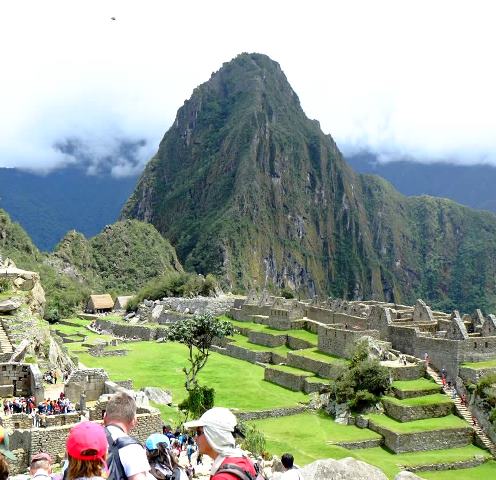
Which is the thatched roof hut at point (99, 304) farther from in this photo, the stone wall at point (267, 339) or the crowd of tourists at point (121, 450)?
the crowd of tourists at point (121, 450)

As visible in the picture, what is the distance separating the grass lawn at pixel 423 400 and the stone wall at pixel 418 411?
136 millimetres

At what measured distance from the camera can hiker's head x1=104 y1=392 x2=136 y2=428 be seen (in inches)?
207

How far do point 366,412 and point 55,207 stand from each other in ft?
323

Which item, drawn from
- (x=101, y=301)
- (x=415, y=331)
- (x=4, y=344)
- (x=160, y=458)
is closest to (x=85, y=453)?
(x=160, y=458)

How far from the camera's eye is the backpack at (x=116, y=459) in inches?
193

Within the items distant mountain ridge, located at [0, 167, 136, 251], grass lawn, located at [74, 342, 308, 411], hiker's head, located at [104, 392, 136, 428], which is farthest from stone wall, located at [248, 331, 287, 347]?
distant mountain ridge, located at [0, 167, 136, 251]

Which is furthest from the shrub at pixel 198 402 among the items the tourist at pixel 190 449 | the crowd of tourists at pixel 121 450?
the crowd of tourists at pixel 121 450

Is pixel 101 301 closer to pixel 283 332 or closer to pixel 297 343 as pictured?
pixel 283 332

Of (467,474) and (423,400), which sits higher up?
(423,400)

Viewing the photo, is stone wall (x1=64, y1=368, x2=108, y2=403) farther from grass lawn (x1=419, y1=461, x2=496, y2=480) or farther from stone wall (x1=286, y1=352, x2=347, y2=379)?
stone wall (x1=286, y1=352, x2=347, y2=379)

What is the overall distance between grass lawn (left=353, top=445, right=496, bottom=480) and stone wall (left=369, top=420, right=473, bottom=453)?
27 cm

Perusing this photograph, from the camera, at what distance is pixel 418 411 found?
88.7ft

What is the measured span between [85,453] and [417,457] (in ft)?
72.9

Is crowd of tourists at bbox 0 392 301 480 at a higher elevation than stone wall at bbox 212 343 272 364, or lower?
higher
